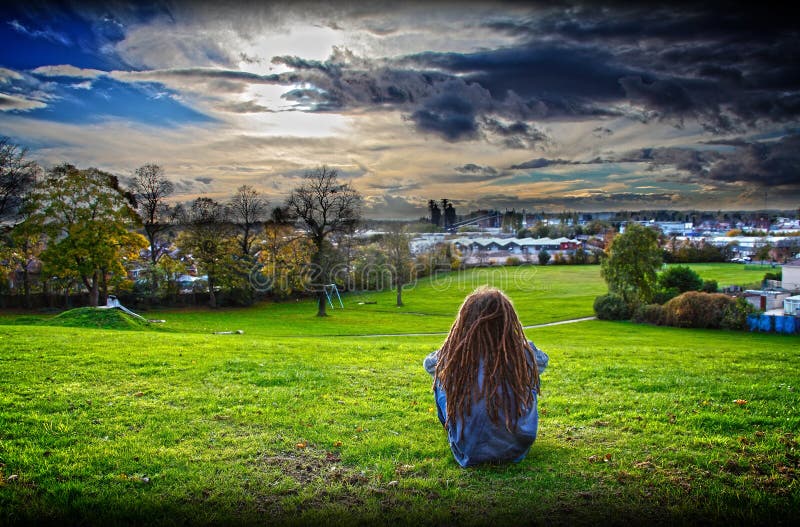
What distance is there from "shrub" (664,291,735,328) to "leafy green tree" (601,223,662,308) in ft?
21.8

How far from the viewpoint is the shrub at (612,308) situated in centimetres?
4750

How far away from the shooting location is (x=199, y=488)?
17.6ft

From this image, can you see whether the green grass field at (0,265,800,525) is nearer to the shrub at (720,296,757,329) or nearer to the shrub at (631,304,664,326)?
the shrub at (720,296,757,329)

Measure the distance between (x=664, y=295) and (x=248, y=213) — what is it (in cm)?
4684

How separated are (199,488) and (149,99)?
278 inches

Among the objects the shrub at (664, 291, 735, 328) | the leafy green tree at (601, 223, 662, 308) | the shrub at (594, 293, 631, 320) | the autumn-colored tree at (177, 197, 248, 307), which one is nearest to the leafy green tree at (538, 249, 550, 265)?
the leafy green tree at (601, 223, 662, 308)

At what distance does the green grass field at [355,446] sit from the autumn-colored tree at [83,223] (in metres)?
32.2

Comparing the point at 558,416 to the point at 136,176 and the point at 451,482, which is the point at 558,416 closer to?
the point at 451,482

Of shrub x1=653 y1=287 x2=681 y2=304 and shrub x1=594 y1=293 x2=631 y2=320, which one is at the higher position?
shrub x1=653 y1=287 x2=681 y2=304

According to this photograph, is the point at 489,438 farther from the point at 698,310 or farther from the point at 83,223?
the point at 83,223

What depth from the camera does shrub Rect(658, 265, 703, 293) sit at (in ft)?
168

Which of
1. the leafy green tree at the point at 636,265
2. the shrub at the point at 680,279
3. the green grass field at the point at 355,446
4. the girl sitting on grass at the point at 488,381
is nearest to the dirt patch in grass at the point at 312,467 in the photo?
the green grass field at the point at 355,446

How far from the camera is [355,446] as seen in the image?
667 cm

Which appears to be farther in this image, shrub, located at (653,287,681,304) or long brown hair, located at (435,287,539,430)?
shrub, located at (653,287,681,304)
